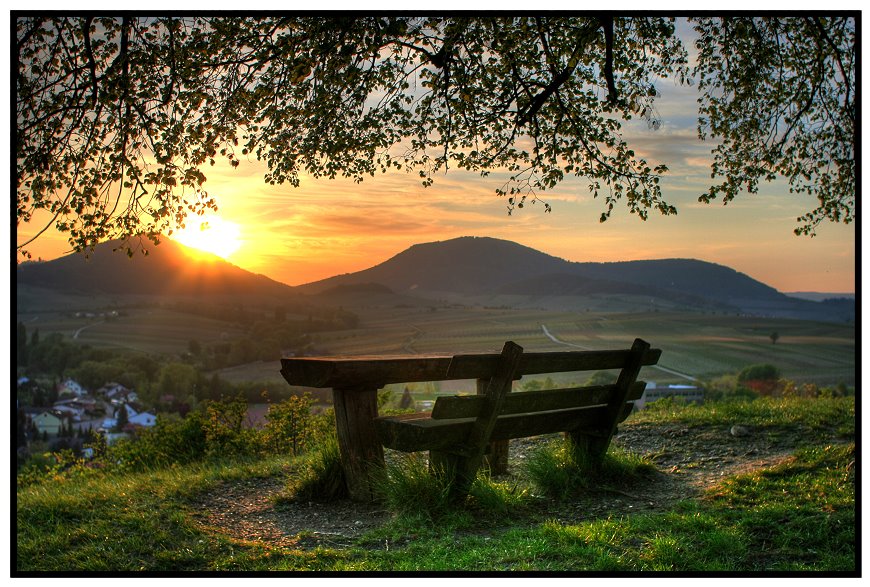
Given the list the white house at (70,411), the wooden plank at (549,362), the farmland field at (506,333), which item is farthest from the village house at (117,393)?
the wooden plank at (549,362)

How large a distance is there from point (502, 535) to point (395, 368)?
5.35ft

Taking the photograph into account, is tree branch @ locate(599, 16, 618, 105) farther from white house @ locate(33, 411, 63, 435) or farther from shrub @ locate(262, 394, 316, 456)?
white house @ locate(33, 411, 63, 435)

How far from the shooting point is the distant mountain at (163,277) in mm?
21672

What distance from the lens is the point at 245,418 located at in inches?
383

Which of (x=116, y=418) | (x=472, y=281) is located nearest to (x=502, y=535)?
(x=116, y=418)

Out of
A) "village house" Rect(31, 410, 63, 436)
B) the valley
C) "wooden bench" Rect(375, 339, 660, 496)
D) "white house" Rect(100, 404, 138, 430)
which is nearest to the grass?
"wooden bench" Rect(375, 339, 660, 496)

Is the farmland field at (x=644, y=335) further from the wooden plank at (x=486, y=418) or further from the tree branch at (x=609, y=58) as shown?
the wooden plank at (x=486, y=418)

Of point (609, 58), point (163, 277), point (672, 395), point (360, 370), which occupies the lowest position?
point (672, 395)

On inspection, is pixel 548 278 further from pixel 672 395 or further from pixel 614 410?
pixel 614 410

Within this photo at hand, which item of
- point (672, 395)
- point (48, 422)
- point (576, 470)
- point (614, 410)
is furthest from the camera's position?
point (48, 422)

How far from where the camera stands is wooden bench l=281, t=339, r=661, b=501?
578 cm

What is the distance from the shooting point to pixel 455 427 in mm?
5828

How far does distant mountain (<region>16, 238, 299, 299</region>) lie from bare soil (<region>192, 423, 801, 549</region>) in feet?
45.2

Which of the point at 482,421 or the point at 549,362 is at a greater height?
the point at 549,362
